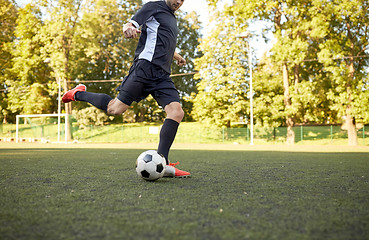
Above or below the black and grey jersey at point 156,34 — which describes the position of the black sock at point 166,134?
below

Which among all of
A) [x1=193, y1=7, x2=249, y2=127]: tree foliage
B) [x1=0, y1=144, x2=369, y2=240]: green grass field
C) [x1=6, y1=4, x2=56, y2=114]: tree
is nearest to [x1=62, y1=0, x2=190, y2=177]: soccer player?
[x1=0, y1=144, x2=369, y2=240]: green grass field

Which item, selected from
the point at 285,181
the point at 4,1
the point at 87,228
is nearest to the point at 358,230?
the point at 87,228

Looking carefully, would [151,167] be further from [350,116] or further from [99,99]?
[350,116]

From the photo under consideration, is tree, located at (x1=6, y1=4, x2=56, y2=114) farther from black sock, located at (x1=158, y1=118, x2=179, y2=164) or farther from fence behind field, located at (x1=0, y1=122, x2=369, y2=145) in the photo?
black sock, located at (x1=158, y1=118, x2=179, y2=164)

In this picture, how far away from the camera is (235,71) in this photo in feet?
76.2

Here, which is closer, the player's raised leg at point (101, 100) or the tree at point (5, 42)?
the player's raised leg at point (101, 100)

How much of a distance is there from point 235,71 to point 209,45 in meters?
2.74

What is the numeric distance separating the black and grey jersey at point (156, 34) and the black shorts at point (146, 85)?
0.08 m

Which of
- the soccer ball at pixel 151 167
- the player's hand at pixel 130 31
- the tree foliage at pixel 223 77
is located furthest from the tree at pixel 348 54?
the soccer ball at pixel 151 167

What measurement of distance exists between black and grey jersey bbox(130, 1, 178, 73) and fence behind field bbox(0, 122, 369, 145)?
791 inches

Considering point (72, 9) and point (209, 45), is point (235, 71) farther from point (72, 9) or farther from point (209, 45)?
point (72, 9)

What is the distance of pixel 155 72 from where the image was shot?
12.1 feet

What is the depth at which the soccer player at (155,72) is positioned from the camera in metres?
3.68

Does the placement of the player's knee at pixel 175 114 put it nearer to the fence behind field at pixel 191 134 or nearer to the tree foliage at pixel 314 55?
the tree foliage at pixel 314 55
